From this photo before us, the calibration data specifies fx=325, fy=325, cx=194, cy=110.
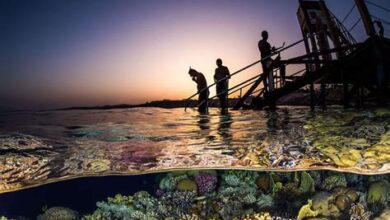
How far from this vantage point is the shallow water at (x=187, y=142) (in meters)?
6.36

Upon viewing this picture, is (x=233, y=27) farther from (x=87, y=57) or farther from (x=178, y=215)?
(x=178, y=215)

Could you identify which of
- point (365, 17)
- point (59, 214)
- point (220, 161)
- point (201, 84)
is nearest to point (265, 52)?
point (201, 84)

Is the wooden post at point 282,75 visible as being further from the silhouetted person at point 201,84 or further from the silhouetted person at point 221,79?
the silhouetted person at point 201,84

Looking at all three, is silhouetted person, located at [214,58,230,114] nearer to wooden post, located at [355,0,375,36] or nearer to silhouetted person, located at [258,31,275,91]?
silhouetted person, located at [258,31,275,91]

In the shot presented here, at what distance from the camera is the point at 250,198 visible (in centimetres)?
781

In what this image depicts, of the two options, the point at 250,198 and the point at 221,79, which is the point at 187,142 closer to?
the point at 221,79

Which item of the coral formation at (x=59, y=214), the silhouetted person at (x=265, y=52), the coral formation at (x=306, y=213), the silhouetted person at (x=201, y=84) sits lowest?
the coral formation at (x=59, y=214)

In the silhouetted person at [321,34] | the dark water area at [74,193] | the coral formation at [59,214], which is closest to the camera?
the silhouetted person at [321,34]

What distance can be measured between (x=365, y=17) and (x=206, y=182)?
511 centimetres

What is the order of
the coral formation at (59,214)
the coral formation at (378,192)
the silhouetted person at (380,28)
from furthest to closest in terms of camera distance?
the coral formation at (59,214) < the coral formation at (378,192) < the silhouetted person at (380,28)

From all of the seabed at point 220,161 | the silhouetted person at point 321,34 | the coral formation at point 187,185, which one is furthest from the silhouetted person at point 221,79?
the coral formation at point 187,185

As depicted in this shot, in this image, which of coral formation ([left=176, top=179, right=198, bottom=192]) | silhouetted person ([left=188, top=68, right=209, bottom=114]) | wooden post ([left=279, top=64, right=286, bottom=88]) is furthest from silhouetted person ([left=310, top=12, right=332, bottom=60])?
coral formation ([left=176, top=179, right=198, bottom=192])

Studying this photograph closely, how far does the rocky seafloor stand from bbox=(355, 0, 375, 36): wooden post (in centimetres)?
348

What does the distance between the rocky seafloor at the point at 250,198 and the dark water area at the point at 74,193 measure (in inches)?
15.8
